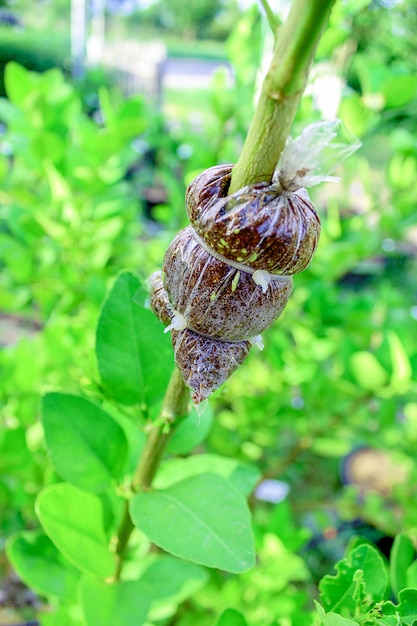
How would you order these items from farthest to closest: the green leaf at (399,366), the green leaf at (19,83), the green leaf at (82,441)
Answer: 1. the green leaf at (19,83)
2. the green leaf at (399,366)
3. the green leaf at (82,441)

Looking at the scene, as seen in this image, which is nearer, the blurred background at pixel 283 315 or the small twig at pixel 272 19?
the small twig at pixel 272 19

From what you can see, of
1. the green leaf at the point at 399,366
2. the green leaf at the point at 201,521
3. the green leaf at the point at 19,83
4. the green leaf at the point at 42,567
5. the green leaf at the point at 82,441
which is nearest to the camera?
the green leaf at the point at 201,521

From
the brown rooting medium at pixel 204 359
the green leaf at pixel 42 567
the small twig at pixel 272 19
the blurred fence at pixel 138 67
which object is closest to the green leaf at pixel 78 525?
the green leaf at pixel 42 567

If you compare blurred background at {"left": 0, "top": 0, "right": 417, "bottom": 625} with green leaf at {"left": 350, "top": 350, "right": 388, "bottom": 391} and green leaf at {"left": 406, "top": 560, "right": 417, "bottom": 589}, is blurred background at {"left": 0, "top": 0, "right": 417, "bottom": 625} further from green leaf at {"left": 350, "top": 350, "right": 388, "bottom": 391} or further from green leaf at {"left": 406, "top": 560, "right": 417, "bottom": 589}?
green leaf at {"left": 406, "top": 560, "right": 417, "bottom": 589}

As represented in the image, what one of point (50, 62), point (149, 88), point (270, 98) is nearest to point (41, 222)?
point (270, 98)

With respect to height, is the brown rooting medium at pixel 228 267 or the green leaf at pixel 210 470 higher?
the brown rooting medium at pixel 228 267

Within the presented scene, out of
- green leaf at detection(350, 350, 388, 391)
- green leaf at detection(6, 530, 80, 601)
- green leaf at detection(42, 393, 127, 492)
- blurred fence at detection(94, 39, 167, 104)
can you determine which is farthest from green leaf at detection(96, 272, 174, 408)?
blurred fence at detection(94, 39, 167, 104)

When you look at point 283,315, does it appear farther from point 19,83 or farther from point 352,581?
point 352,581

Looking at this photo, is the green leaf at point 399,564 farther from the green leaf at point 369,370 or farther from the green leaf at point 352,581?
the green leaf at point 369,370

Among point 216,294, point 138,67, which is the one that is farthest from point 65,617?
point 138,67

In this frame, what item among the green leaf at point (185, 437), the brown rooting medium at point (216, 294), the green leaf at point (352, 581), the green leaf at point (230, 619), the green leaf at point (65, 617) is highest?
the brown rooting medium at point (216, 294)
